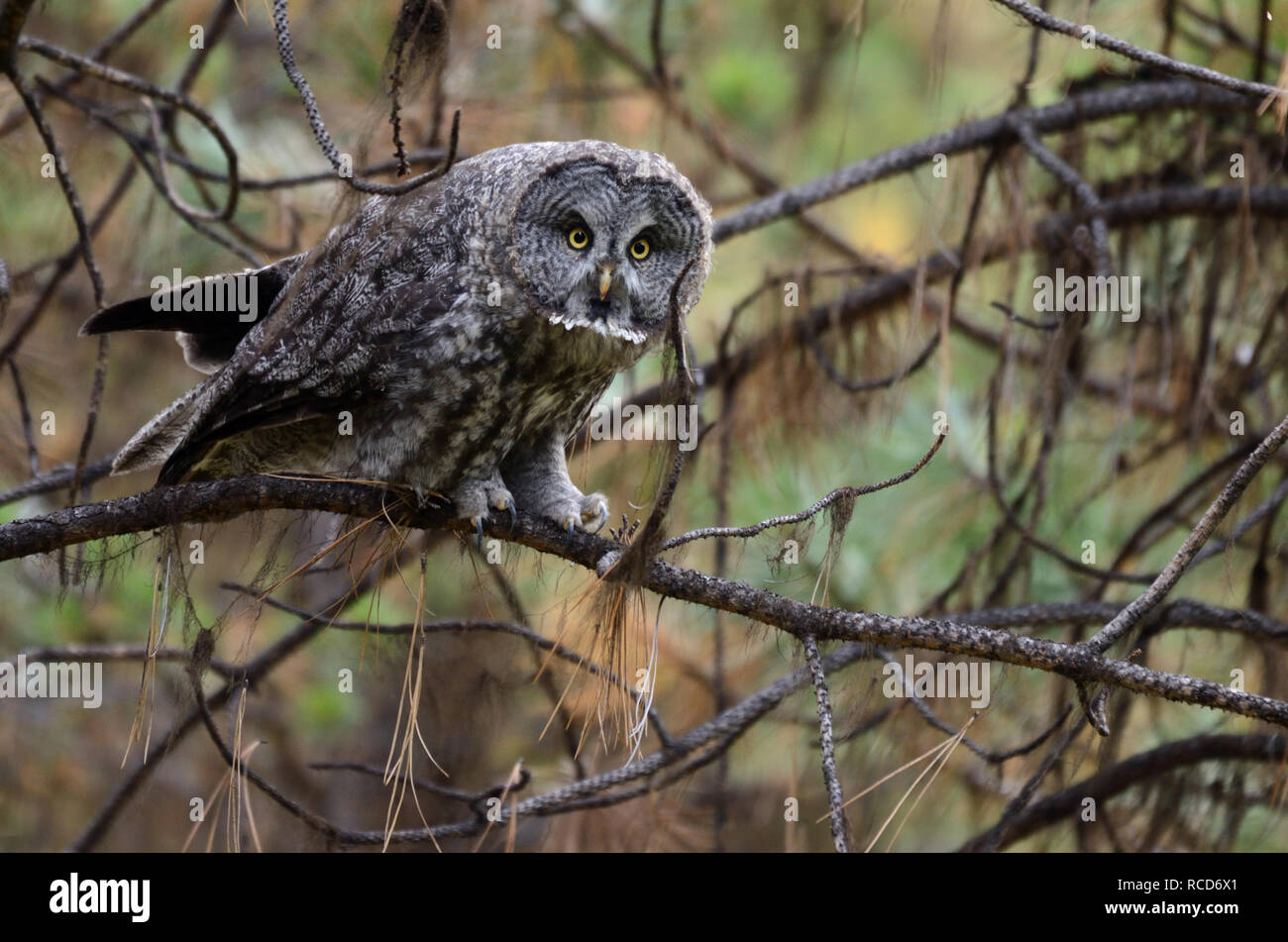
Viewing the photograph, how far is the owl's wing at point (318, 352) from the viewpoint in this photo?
3.05m

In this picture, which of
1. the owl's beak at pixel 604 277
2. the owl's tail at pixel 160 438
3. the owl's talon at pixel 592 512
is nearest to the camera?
the owl's beak at pixel 604 277

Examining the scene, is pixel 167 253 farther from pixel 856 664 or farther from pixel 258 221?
→ pixel 856 664

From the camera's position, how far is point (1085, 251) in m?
3.88

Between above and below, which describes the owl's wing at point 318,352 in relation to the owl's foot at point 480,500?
above

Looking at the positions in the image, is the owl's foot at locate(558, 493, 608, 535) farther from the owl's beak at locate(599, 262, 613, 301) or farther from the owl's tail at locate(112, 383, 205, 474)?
the owl's tail at locate(112, 383, 205, 474)

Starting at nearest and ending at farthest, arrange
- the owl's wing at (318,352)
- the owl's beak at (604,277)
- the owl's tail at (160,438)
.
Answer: the owl's beak at (604,277) → the owl's wing at (318,352) → the owl's tail at (160,438)

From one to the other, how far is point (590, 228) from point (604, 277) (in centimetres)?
15

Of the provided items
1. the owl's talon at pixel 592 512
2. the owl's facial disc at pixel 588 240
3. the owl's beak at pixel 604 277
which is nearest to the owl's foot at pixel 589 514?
the owl's talon at pixel 592 512

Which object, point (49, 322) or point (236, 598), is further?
point (49, 322)

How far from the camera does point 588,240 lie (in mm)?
2998

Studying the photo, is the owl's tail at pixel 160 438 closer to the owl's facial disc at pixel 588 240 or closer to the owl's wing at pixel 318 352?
the owl's wing at pixel 318 352

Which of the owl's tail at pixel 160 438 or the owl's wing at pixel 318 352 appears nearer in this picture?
the owl's wing at pixel 318 352

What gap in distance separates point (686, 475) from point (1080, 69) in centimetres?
226

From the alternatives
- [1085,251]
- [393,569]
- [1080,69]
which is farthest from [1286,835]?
[393,569]
